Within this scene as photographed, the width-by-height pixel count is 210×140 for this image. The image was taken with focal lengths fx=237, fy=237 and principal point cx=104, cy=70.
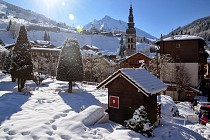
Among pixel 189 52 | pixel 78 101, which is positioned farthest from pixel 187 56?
pixel 78 101

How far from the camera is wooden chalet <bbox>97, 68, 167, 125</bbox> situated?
19.8 metres

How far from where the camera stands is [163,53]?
2101 inches

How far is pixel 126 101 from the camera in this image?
20.8 m

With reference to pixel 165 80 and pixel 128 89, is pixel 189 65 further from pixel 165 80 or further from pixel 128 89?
pixel 128 89

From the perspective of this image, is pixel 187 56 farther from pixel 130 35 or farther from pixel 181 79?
pixel 130 35

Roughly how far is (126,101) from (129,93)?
31.9 inches

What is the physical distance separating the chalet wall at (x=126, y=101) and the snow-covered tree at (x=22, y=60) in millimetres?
11929

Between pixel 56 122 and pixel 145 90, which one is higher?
pixel 145 90

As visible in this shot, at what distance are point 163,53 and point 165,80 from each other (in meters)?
6.33

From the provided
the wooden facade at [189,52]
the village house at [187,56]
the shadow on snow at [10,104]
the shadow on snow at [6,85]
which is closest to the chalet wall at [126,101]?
the shadow on snow at [10,104]

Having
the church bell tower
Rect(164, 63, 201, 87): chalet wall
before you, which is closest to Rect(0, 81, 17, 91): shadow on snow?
Rect(164, 63, 201, 87): chalet wall

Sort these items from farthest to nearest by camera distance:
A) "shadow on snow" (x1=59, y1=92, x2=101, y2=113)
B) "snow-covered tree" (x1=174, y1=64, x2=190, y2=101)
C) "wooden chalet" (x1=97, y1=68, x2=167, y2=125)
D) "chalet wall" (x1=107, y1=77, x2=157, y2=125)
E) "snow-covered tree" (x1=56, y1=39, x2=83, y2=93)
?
"snow-covered tree" (x1=174, y1=64, x2=190, y2=101) < "snow-covered tree" (x1=56, y1=39, x2=83, y2=93) < "shadow on snow" (x1=59, y1=92, x2=101, y2=113) < "chalet wall" (x1=107, y1=77, x2=157, y2=125) < "wooden chalet" (x1=97, y1=68, x2=167, y2=125)

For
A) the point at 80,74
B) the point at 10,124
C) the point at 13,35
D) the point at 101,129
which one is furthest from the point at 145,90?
the point at 13,35

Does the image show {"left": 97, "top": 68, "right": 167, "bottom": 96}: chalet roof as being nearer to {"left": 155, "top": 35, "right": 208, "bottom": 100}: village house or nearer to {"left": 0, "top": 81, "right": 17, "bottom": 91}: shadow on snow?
{"left": 0, "top": 81, "right": 17, "bottom": 91}: shadow on snow
